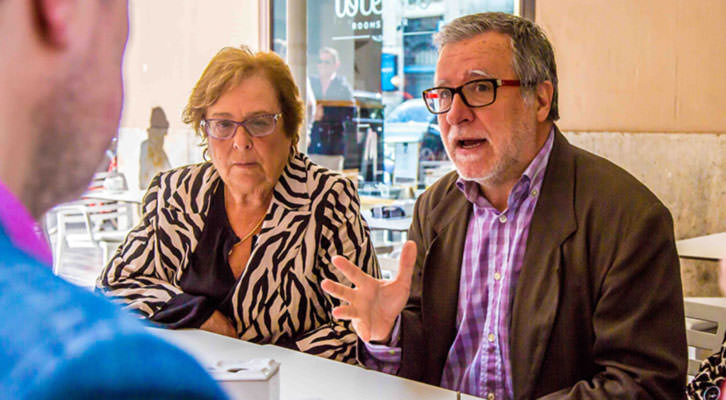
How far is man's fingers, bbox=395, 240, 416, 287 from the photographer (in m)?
1.61

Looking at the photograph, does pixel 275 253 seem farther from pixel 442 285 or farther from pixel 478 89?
pixel 478 89

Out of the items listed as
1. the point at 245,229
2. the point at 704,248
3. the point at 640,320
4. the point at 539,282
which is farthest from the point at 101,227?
the point at 640,320

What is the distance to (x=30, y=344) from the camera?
Answer: 18 cm

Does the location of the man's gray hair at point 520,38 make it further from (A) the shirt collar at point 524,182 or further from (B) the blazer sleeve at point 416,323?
(B) the blazer sleeve at point 416,323

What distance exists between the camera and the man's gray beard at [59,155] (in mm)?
198

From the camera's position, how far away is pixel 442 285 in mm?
1906

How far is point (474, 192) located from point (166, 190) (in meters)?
1.08

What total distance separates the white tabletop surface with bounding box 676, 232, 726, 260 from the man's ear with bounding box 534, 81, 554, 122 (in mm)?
1520

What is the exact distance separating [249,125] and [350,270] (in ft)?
2.90

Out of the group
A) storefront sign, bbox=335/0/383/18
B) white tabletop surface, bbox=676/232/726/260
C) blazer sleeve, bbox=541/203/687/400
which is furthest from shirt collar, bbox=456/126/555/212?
storefront sign, bbox=335/0/383/18

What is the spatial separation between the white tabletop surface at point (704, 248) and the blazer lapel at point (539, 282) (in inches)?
64.1

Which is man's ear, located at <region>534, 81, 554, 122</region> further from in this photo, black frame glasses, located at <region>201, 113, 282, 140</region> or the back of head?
the back of head

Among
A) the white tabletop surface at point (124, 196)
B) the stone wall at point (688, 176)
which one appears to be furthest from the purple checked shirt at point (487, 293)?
the white tabletop surface at point (124, 196)

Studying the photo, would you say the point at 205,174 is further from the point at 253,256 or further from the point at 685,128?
the point at 685,128
